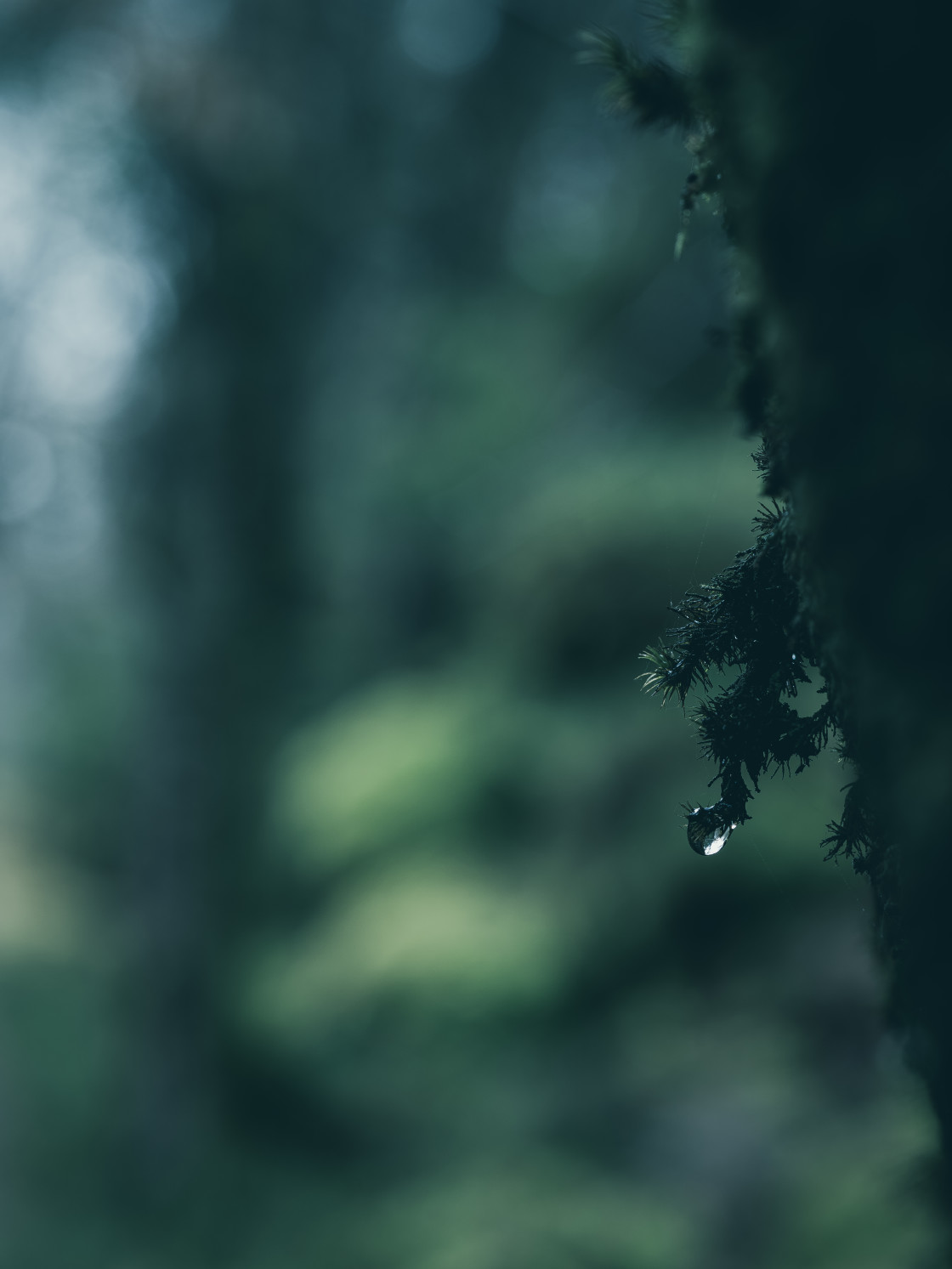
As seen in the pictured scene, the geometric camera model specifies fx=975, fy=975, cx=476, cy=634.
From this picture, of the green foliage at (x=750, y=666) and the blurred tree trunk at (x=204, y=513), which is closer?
the green foliage at (x=750, y=666)

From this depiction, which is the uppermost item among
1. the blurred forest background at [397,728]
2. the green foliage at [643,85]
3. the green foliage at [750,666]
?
the blurred forest background at [397,728]

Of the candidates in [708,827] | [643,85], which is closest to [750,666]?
[708,827]

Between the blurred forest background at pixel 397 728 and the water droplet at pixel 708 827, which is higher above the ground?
the blurred forest background at pixel 397 728

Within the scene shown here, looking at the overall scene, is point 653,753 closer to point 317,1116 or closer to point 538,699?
point 538,699

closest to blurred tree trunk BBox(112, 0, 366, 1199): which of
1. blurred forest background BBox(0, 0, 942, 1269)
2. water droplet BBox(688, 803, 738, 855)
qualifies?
blurred forest background BBox(0, 0, 942, 1269)

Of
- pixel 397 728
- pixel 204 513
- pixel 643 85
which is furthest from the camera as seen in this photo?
pixel 397 728

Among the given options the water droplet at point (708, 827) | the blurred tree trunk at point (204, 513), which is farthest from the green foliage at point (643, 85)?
the blurred tree trunk at point (204, 513)

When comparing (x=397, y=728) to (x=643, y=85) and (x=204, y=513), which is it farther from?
(x=643, y=85)

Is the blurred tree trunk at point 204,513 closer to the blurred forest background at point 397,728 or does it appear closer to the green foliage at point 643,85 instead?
the blurred forest background at point 397,728

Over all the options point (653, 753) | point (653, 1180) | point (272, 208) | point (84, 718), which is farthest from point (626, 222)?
point (84, 718)
